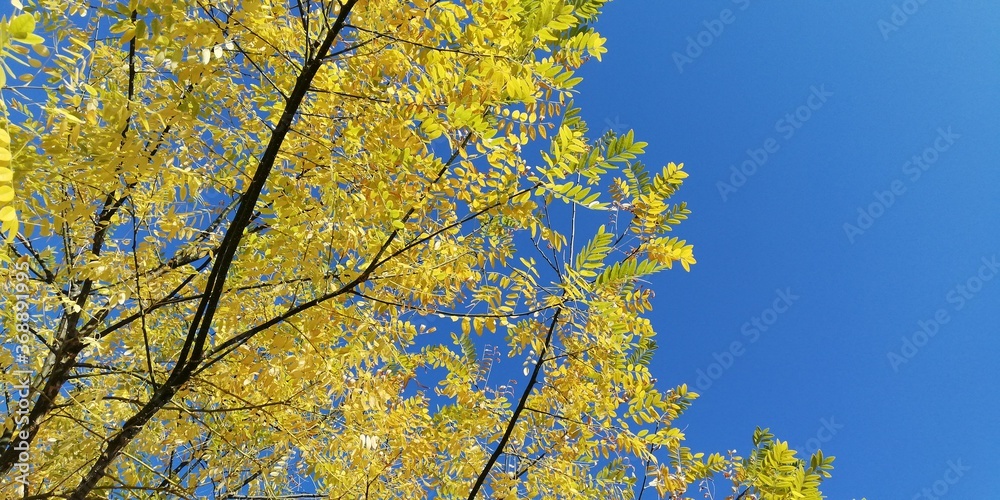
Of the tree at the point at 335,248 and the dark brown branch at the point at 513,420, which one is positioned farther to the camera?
the dark brown branch at the point at 513,420

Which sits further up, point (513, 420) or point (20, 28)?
point (513, 420)

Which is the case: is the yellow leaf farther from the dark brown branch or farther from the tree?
the dark brown branch

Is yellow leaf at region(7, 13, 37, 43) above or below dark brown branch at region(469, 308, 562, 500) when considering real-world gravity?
below

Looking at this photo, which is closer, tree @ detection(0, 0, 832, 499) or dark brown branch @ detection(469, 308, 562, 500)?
tree @ detection(0, 0, 832, 499)

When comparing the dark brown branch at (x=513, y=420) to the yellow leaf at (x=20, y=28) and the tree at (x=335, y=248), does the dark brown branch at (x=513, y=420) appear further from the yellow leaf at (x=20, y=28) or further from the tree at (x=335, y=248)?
the yellow leaf at (x=20, y=28)

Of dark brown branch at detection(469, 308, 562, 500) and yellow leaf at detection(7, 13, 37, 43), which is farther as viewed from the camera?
dark brown branch at detection(469, 308, 562, 500)

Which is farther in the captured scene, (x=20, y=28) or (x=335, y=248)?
(x=335, y=248)

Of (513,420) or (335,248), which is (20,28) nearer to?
(335,248)

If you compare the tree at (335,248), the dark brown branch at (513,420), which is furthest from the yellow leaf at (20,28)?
the dark brown branch at (513,420)

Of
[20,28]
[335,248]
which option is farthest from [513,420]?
[20,28]

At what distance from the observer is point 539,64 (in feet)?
6.88

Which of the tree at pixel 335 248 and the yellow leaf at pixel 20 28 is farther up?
the tree at pixel 335 248

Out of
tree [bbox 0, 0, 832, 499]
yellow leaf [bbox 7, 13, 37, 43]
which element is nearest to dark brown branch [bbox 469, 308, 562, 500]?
tree [bbox 0, 0, 832, 499]

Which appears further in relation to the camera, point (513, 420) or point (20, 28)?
point (513, 420)
